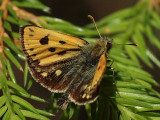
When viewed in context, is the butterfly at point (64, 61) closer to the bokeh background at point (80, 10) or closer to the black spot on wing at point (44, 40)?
the black spot on wing at point (44, 40)

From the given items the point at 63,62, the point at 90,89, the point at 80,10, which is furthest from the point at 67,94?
the point at 80,10

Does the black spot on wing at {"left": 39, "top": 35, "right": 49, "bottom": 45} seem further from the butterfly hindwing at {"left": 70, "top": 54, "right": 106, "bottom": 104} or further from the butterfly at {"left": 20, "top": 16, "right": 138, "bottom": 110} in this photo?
the butterfly hindwing at {"left": 70, "top": 54, "right": 106, "bottom": 104}

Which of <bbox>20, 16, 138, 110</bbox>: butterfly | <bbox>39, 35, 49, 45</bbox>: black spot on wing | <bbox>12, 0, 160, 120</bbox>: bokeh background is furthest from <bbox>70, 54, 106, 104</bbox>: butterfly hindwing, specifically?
<bbox>12, 0, 160, 120</bbox>: bokeh background

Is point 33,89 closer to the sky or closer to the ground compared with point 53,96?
closer to the ground

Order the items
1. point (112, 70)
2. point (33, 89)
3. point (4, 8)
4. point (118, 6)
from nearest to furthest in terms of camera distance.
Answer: point (112, 70), point (4, 8), point (33, 89), point (118, 6)

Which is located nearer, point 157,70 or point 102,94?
point 102,94

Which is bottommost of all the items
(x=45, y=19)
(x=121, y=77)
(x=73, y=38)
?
(x=121, y=77)

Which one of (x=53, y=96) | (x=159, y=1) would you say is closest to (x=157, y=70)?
(x=159, y=1)

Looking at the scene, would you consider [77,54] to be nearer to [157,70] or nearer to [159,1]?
[159,1]

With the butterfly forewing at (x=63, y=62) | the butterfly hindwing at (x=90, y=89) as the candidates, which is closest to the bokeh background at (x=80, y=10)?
the butterfly forewing at (x=63, y=62)

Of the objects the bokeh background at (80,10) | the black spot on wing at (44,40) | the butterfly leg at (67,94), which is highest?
the bokeh background at (80,10)
